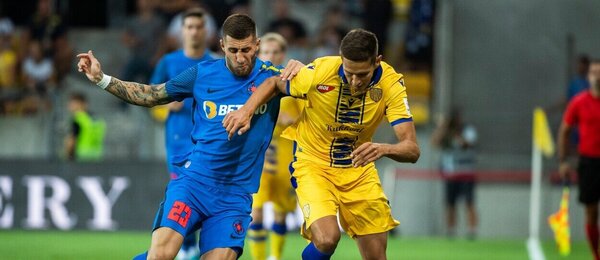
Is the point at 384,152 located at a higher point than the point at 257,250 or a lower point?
higher

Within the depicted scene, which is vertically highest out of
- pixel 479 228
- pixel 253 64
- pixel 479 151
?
pixel 253 64

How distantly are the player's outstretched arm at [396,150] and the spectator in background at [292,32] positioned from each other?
455 inches

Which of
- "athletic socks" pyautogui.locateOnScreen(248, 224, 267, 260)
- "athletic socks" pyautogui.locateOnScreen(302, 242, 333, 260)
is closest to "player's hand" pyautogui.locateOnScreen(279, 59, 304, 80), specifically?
"athletic socks" pyautogui.locateOnScreen(302, 242, 333, 260)

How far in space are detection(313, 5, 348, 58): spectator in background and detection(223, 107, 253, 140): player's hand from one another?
11968mm

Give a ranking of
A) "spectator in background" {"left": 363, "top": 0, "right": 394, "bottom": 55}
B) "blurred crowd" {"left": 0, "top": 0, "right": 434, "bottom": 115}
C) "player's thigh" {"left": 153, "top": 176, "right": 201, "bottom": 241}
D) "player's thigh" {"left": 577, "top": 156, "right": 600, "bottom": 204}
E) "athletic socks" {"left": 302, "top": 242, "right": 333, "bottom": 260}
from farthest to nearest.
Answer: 1. "spectator in background" {"left": 363, "top": 0, "right": 394, "bottom": 55}
2. "blurred crowd" {"left": 0, "top": 0, "right": 434, "bottom": 115}
3. "player's thigh" {"left": 577, "top": 156, "right": 600, "bottom": 204}
4. "athletic socks" {"left": 302, "top": 242, "right": 333, "bottom": 260}
5. "player's thigh" {"left": 153, "top": 176, "right": 201, "bottom": 241}

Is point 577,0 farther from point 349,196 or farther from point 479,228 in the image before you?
point 349,196

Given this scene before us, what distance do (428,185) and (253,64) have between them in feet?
40.7

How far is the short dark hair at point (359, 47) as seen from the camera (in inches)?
330

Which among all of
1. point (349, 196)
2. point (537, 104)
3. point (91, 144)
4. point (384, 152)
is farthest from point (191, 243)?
point (537, 104)

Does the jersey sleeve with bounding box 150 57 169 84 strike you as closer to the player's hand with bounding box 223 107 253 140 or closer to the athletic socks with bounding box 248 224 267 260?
the athletic socks with bounding box 248 224 267 260

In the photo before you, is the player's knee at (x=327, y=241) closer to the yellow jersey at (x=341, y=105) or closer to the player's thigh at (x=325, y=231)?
the player's thigh at (x=325, y=231)

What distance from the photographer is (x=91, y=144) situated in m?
19.3

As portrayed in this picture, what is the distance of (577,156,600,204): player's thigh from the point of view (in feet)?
44.2

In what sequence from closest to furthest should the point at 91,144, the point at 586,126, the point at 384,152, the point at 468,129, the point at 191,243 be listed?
the point at 384,152, the point at 191,243, the point at 586,126, the point at 91,144, the point at 468,129
